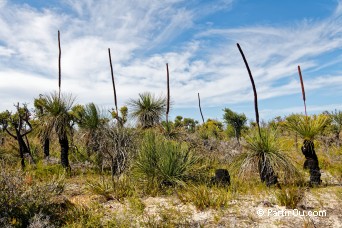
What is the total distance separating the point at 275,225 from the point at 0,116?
19.6m

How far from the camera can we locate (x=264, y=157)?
823 centimetres

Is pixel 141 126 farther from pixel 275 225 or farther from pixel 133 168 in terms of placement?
pixel 275 225

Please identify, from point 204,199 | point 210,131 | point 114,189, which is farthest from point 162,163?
point 210,131

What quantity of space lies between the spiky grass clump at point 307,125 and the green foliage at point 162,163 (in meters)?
3.10

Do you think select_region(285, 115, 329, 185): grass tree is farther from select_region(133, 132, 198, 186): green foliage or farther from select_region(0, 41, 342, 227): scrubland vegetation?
select_region(133, 132, 198, 186): green foliage

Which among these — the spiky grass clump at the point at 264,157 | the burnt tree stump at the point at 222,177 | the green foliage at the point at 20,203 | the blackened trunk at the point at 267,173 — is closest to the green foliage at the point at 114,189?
the green foliage at the point at 20,203

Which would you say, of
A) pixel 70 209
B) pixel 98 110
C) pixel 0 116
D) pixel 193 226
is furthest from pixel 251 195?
pixel 0 116

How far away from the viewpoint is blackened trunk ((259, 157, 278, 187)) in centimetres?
817

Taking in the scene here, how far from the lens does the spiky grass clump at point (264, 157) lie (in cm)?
802

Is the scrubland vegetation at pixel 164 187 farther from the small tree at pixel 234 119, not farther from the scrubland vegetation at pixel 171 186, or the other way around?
the small tree at pixel 234 119

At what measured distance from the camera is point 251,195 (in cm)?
780

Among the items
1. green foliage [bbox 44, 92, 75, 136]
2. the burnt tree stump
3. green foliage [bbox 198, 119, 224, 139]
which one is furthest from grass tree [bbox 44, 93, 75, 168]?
green foliage [bbox 198, 119, 224, 139]

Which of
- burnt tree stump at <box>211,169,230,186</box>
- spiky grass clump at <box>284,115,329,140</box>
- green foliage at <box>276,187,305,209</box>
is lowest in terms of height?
green foliage at <box>276,187,305,209</box>

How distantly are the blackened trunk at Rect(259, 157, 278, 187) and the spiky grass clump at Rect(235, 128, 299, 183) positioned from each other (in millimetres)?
52
